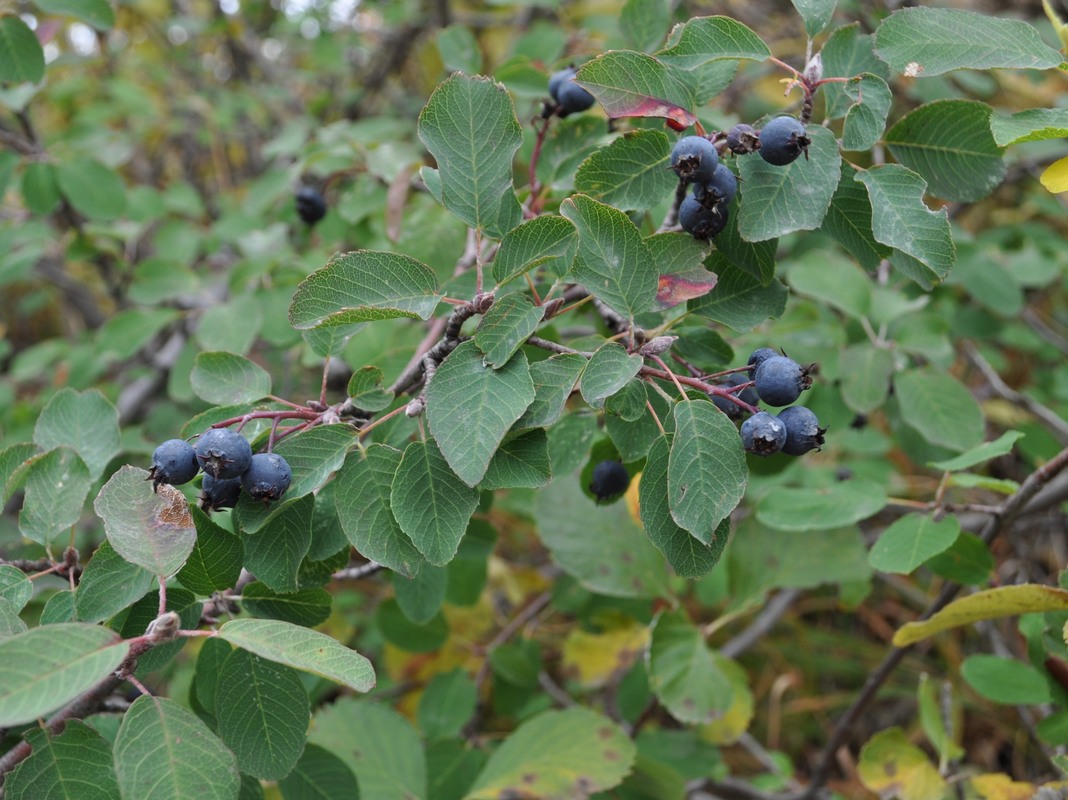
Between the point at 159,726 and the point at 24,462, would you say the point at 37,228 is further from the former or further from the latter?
the point at 159,726

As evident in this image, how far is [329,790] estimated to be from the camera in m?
1.21

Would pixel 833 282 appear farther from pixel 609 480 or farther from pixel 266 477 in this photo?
pixel 266 477

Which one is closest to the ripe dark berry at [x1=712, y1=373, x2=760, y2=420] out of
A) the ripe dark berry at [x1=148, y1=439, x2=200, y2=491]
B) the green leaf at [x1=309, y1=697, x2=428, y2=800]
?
the ripe dark berry at [x1=148, y1=439, x2=200, y2=491]

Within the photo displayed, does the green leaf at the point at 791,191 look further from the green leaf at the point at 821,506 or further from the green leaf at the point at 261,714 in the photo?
the green leaf at the point at 261,714

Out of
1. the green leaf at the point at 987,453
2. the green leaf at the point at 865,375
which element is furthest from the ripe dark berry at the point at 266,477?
the green leaf at the point at 865,375

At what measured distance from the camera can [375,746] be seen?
62.1 inches

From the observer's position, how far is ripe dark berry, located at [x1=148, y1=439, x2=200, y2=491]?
0.91 meters

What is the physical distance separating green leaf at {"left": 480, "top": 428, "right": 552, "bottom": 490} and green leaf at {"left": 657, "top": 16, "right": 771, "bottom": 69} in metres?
0.48

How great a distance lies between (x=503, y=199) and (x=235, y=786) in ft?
2.27

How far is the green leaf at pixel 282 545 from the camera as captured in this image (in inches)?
36.9

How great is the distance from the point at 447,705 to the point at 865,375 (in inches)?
41.8

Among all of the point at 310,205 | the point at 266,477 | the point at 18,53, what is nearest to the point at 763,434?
the point at 266,477

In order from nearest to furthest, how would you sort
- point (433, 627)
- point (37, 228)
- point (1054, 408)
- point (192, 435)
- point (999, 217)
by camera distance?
point (192, 435) < point (433, 627) < point (37, 228) < point (1054, 408) < point (999, 217)

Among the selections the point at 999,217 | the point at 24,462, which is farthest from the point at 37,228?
the point at 999,217
